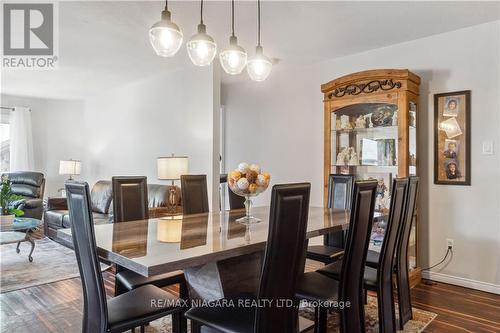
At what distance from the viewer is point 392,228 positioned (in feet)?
6.92

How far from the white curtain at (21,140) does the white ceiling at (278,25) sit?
9.95 ft

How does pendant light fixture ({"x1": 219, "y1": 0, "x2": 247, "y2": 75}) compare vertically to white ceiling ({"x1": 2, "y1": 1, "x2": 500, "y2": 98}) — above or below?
below

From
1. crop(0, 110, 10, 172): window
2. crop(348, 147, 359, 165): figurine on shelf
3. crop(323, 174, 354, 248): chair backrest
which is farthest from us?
crop(0, 110, 10, 172): window

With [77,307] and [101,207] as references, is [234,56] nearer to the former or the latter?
[77,307]

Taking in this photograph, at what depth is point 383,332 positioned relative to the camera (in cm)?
213

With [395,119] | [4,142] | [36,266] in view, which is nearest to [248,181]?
[395,119]

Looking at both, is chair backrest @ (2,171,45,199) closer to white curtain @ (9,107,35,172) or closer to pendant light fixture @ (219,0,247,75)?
white curtain @ (9,107,35,172)

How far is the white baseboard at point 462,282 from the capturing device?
3103 millimetres

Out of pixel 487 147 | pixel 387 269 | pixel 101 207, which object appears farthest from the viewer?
pixel 101 207

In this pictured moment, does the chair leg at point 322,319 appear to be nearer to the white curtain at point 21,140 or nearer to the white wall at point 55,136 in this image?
the white wall at point 55,136

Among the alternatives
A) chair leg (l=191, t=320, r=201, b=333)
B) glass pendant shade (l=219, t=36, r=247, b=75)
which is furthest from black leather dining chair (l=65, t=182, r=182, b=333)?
glass pendant shade (l=219, t=36, r=247, b=75)

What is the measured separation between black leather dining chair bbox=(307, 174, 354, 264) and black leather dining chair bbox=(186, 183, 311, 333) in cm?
139

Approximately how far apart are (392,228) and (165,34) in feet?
5.89

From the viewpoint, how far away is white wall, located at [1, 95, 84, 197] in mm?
7168
